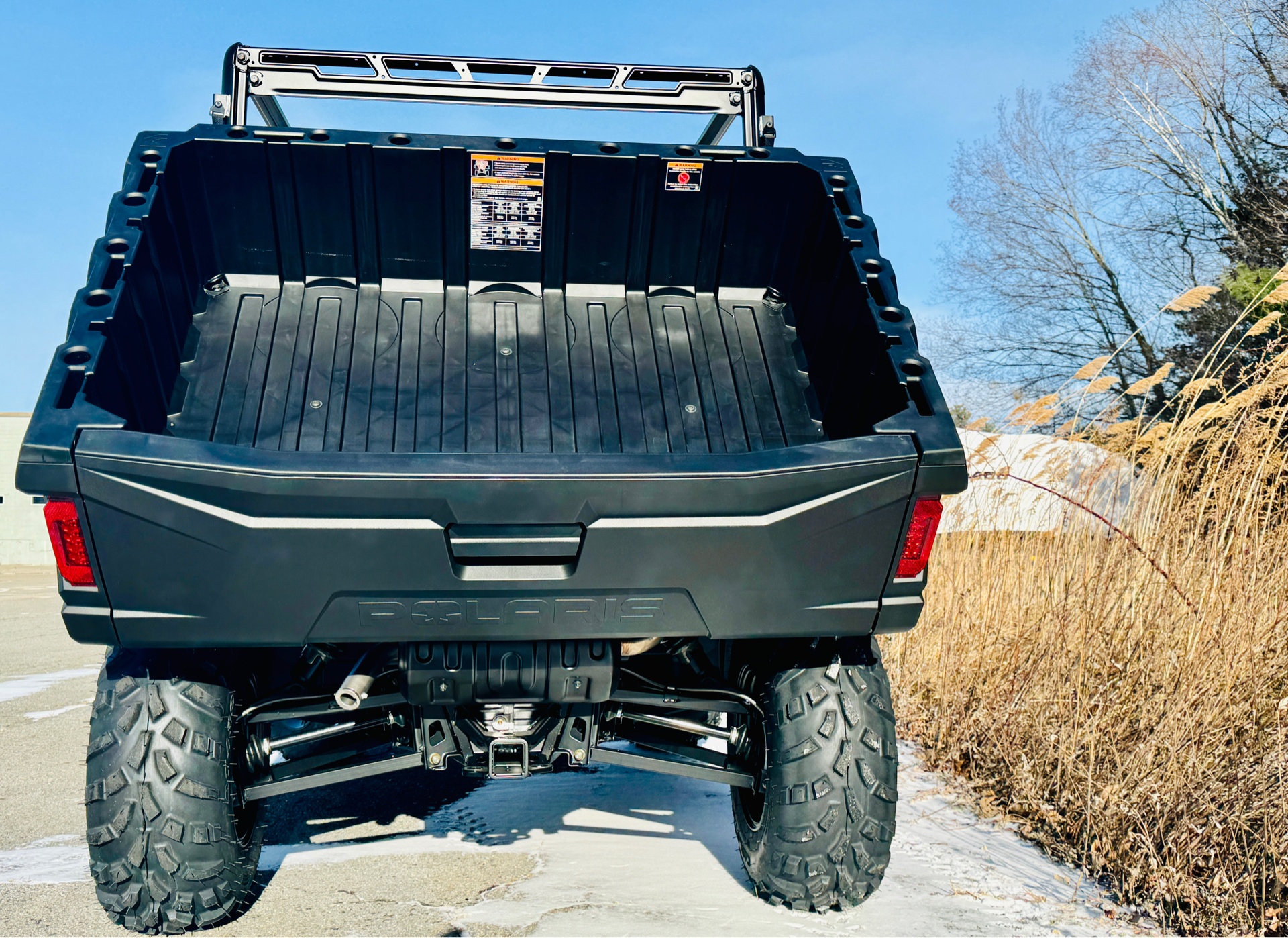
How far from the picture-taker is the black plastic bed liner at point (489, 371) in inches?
106

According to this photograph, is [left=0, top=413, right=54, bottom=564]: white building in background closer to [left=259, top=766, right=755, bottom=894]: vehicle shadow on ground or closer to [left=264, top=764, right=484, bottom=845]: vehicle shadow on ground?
[left=264, top=764, right=484, bottom=845]: vehicle shadow on ground

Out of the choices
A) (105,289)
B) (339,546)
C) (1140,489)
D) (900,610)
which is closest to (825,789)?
(900,610)

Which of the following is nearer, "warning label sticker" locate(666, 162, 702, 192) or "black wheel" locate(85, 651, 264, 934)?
"black wheel" locate(85, 651, 264, 934)

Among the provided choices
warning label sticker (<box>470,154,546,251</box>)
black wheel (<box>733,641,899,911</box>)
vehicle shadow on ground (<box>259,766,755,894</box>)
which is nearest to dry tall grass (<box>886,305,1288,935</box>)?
black wheel (<box>733,641,899,911</box>)

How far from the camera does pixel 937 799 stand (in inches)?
148

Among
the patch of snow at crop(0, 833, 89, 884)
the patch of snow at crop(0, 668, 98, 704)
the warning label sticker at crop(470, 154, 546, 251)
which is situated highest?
the warning label sticker at crop(470, 154, 546, 251)

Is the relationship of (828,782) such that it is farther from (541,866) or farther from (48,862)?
(48,862)

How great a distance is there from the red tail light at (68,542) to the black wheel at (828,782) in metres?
1.66

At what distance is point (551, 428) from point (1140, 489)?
281cm

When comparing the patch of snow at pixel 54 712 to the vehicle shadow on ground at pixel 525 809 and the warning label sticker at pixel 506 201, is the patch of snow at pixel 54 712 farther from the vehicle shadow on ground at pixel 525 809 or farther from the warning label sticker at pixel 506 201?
the warning label sticker at pixel 506 201

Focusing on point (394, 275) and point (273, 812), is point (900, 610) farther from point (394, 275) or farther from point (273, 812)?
point (273, 812)

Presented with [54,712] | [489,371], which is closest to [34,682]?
[54,712]

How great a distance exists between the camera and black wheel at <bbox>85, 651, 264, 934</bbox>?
231cm

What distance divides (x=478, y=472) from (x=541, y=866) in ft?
5.03
